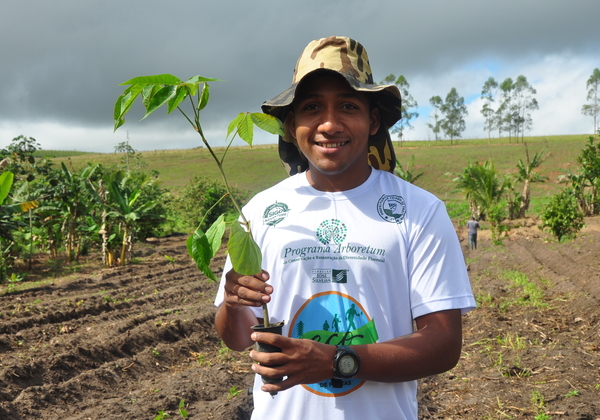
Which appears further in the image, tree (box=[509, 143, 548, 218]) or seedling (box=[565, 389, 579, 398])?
tree (box=[509, 143, 548, 218])

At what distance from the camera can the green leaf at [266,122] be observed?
4.87 ft

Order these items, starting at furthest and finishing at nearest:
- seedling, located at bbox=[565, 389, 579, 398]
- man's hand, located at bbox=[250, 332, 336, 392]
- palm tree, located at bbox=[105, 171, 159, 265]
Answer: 1. palm tree, located at bbox=[105, 171, 159, 265]
2. seedling, located at bbox=[565, 389, 579, 398]
3. man's hand, located at bbox=[250, 332, 336, 392]

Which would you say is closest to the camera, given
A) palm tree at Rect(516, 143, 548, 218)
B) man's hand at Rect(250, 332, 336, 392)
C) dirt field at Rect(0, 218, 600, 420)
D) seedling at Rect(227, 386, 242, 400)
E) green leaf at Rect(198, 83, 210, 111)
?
man's hand at Rect(250, 332, 336, 392)

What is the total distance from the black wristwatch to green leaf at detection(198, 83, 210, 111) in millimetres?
772

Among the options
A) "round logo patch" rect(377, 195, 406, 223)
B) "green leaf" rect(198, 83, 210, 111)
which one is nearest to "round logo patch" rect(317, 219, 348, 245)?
"round logo patch" rect(377, 195, 406, 223)

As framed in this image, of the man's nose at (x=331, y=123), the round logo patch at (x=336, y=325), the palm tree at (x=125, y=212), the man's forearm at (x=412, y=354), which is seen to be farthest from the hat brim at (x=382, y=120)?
the palm tree at (x=125, y=212)

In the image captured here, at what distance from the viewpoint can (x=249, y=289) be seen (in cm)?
145

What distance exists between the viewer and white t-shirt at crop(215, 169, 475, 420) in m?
1.44

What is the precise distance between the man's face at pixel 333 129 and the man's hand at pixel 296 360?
56cm

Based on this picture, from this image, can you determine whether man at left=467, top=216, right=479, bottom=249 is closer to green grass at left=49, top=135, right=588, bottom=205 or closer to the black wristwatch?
green grass at left=49, top=135, right=588, bottom=205

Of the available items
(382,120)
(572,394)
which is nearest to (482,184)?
(572,394)

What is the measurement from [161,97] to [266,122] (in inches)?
12.4

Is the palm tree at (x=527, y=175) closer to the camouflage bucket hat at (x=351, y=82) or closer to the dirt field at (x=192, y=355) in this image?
the dirt field at (x=192, y=355)

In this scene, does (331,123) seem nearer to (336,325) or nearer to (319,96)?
(319,96)
